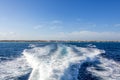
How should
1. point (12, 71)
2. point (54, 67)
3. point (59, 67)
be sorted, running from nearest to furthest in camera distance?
1. point (54, 67)
2. point (59, 67)
3. point (12, 71)

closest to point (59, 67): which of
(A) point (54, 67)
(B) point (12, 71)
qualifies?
(A) point (54, 67)

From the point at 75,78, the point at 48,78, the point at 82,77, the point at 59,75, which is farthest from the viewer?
the point at 82,77

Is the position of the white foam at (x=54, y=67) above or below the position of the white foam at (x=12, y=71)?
above

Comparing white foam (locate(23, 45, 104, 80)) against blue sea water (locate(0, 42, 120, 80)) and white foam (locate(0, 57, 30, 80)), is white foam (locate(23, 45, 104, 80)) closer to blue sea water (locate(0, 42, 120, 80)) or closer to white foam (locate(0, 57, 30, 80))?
blue sea water (locate(0, 42, 120, 80))

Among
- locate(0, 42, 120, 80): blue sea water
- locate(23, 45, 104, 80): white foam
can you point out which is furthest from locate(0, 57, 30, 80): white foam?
→ locate(23, 45, 104, 80): white foam

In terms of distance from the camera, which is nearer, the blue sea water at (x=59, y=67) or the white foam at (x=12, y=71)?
the blue sea water at (x=59, y=67)

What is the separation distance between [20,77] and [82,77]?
4.71 m

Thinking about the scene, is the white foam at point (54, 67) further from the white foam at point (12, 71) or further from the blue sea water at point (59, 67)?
the white foam at point (12, 71)

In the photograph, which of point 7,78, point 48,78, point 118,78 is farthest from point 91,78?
point 7,78

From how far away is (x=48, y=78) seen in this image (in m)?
11.0

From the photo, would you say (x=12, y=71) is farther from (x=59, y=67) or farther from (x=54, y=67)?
(x=59, y=67)

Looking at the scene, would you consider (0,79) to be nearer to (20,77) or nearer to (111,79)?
(20,77)

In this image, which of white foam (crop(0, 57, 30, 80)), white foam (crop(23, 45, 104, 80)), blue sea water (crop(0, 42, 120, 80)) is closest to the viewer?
white foam (crop(23, 45, 104, 80))

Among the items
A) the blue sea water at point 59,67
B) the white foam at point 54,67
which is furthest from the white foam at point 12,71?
the white foam at point 54,67
